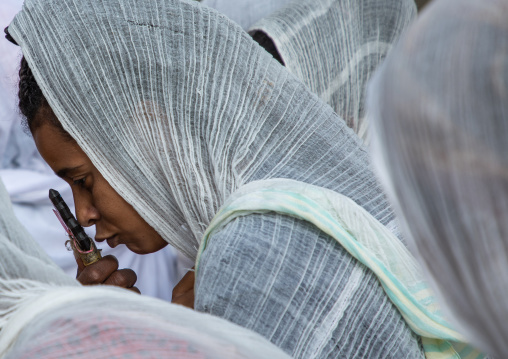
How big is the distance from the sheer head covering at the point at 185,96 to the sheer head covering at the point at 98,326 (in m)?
0.55

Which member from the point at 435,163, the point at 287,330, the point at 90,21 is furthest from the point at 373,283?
the point at 90,21

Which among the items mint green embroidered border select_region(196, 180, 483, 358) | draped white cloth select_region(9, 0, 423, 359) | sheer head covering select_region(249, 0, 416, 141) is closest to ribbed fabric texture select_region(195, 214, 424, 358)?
mint green embroidered border select_region(196, 180, 483, 358)

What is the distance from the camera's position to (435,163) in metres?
0.49

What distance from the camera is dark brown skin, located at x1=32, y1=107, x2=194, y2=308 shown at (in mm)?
1348

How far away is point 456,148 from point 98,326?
38 cm

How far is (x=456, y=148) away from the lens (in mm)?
475

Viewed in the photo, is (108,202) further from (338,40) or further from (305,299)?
(338,40)

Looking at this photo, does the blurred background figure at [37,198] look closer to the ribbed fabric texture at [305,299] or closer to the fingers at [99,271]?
the fingers at [99,271]

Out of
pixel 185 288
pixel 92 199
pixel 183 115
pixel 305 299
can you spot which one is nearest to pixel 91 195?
pixel 92 199

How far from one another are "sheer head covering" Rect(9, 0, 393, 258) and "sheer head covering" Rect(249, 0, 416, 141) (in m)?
0.72

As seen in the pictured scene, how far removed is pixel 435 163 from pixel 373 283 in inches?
20.5

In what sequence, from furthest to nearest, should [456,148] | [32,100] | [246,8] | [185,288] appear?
[246,8]
[185,288]
[32,100]
[456,148]

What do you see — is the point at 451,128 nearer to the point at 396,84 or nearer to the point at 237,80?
the point at 396,84

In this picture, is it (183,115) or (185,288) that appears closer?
(183,115)
